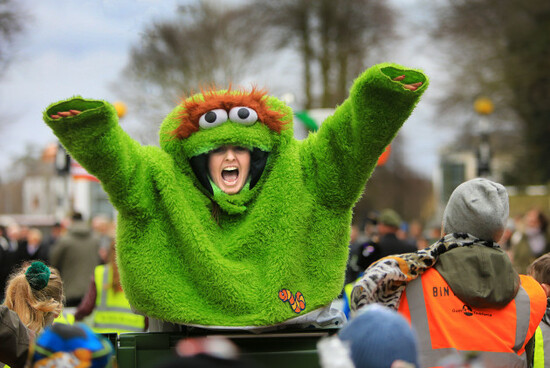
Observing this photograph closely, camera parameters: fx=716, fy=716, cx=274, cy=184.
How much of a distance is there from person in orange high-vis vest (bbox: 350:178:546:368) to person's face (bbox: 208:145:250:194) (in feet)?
2.99

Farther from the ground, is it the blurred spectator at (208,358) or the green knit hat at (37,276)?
the green knit hat at (37,276)

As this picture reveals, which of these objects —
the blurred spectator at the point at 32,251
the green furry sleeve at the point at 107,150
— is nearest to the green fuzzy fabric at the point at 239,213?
the green furry sleeve at the point at 107,150

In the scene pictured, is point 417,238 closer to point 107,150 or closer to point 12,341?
point 107,150

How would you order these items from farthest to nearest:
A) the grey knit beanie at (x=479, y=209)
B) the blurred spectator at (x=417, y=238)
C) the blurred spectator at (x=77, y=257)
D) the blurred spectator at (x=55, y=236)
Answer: the blurred spectator at (x=55, y=236) < the blurred spectator at (x=417, y=238) < the blurred spectator at (x=77, y=257) < the grey knit beanie at (x=479, y=209)

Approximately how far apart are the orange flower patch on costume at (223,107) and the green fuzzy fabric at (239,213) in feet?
0.13

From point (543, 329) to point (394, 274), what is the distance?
1056mm

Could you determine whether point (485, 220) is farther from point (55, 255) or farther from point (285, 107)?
point (55, 255)

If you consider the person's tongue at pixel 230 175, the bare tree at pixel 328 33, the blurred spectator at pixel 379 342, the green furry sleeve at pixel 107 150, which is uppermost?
the bare tree at pixel 328 33

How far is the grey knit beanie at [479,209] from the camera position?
2.90 m

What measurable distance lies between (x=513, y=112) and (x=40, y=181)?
3181 centimetres

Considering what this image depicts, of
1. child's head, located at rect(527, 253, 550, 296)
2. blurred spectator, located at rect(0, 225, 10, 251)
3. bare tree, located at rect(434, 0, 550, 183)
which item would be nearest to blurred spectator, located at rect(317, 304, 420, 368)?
child's head, located at rect(527, 253, 550, 296)

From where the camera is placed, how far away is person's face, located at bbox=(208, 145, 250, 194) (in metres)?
3.44

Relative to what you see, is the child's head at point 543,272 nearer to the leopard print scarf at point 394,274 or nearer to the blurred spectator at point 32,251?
the leopard print scarf at point 394,274

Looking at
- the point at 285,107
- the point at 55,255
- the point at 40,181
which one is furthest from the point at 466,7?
the point at 40,181
